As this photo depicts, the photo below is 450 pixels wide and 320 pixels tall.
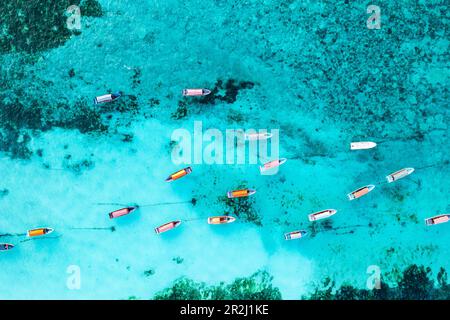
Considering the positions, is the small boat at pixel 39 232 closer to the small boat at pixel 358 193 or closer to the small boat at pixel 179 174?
the small boat at pixel 179 174

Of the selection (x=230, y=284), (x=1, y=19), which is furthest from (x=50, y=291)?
(x=1, y=19)

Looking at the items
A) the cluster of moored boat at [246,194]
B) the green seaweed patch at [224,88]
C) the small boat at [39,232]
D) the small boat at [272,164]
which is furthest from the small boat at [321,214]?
the small boat at [39,232]

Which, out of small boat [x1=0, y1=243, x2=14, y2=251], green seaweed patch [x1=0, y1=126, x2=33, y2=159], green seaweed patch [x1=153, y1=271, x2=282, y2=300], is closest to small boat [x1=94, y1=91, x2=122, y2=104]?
green seaweed patch [x1=0, y1=126, x2=33, y2=159]

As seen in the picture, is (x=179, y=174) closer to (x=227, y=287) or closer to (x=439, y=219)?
(x=227, y=287)

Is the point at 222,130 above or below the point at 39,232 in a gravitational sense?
above

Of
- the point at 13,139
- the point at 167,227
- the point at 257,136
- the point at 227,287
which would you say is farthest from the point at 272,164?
the point at 13,139
